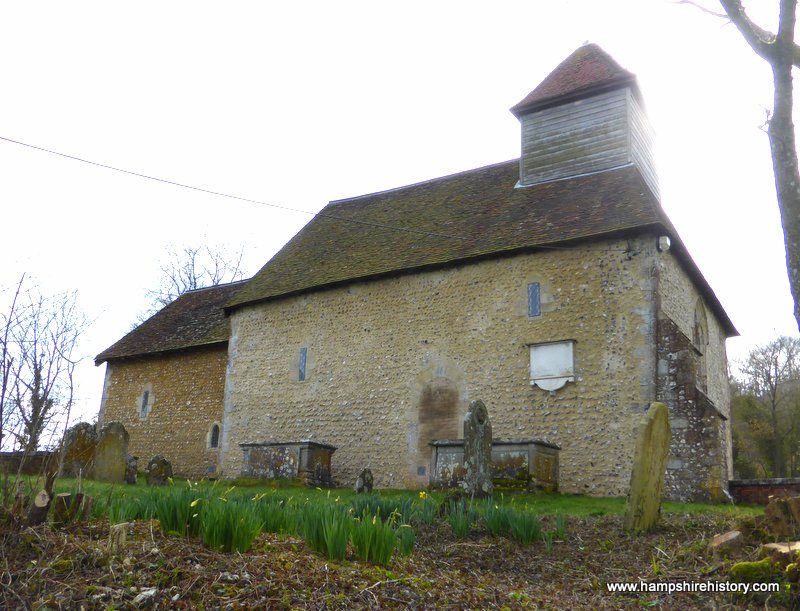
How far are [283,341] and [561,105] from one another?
31.0ft

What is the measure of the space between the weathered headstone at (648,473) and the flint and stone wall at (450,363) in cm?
477

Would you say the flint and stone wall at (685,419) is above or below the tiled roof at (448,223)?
below

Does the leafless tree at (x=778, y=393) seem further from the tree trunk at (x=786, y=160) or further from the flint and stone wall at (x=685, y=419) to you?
the tree trunk at (x=786, y=160)

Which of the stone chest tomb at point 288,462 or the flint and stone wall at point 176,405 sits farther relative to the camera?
the flint and stone wall at point 176,405

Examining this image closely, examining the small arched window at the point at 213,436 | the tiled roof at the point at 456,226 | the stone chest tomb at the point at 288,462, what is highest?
the tiled roof at the point at 456,226

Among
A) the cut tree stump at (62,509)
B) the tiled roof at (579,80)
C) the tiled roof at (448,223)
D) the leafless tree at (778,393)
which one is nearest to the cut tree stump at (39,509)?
the cut tree stump at (62,509)

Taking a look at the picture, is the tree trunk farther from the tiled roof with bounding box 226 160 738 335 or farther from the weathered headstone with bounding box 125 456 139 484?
the weathered headstone with bounding box 125 456 139 484

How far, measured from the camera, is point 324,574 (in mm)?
4820

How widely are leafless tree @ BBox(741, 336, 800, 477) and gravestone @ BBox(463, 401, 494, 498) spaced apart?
70.0 feet

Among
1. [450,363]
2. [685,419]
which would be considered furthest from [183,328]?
[685,419]

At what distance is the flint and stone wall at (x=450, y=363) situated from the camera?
13.7m

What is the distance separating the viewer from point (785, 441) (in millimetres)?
28922

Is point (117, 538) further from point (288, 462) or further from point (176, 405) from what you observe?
point (176, 405)

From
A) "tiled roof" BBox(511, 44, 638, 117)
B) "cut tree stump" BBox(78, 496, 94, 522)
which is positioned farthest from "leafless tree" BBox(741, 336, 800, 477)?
"cut tree stump" BBox(78, 496, 94, 522)
